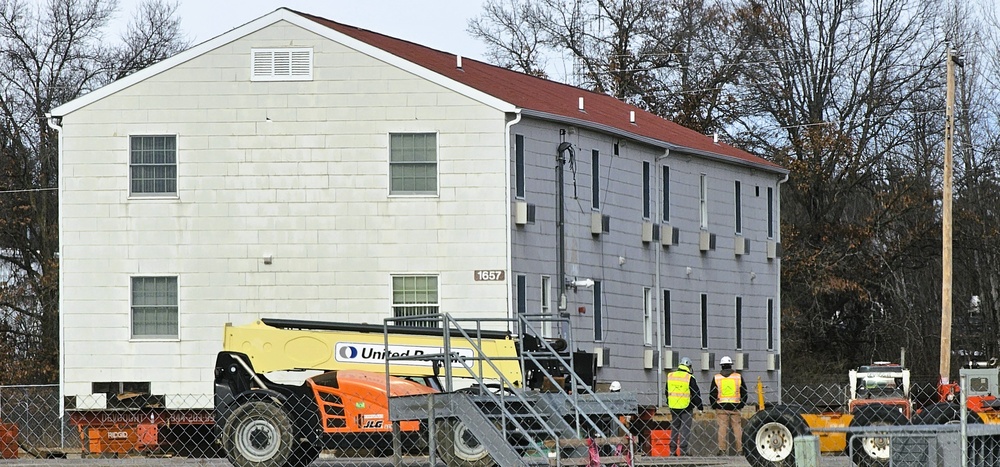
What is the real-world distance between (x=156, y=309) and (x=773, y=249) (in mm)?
18639

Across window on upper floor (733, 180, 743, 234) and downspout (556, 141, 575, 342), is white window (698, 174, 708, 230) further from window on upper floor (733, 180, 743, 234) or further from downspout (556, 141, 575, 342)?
downspout (556, 141, 575, 342)

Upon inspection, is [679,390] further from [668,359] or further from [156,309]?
[668,359]

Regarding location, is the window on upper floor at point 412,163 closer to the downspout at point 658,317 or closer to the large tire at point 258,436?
the downspout at point 658,317

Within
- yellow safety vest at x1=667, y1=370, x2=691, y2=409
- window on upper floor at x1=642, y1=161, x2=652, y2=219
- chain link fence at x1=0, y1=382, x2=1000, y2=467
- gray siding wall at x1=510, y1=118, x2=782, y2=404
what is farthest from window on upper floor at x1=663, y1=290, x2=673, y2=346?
yellow safety vest at x1=667, y1=370, x2=691, y2=409

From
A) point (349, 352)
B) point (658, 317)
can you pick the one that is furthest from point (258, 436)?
point (658, 317)

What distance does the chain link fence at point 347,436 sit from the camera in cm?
1370

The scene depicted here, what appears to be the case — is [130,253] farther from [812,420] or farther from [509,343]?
[812,420]

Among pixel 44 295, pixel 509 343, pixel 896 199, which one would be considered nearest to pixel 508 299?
pixel 509 343

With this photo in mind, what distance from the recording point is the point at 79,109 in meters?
32.7

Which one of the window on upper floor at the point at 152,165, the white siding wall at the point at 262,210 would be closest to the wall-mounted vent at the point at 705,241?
the white siding wall at the point at 262,210

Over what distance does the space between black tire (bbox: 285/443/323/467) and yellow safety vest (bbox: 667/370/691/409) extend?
621 cm

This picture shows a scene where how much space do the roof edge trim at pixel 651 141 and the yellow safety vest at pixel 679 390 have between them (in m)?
8.55

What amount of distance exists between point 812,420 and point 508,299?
26.6 feet

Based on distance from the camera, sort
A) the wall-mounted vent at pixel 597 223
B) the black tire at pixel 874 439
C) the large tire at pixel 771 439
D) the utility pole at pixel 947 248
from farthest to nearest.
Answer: the utility pole at pixel 947 248 < the wall-mounted vent at pixel 597 223 < the large tire at pixel 771 439 < the black tire at pixel 874 439
